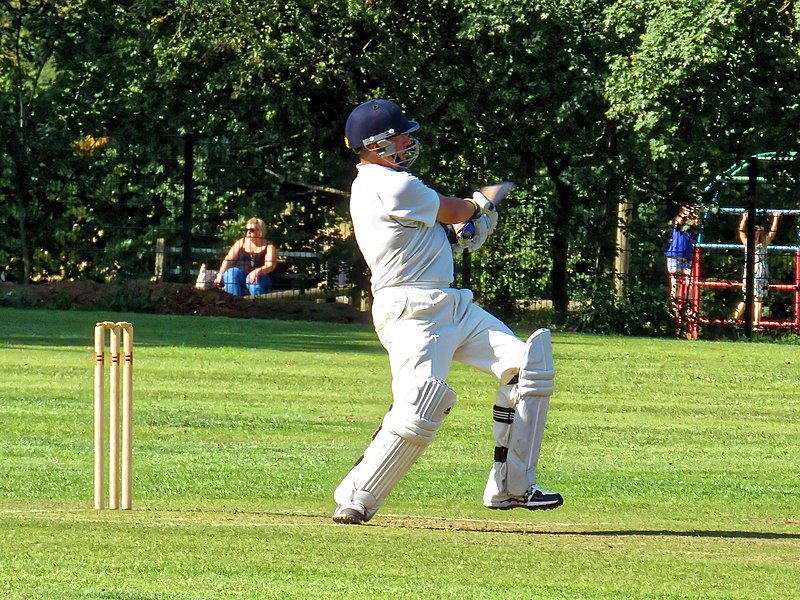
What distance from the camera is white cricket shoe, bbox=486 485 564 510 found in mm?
8414

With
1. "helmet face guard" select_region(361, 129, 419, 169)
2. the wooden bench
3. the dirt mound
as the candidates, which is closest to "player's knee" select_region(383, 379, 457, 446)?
"helmet face guard" select_region(361, 129, 419, 169)

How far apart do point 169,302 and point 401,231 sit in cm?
1661

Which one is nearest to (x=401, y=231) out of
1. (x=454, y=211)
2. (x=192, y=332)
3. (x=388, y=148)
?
(x=454, y=211)

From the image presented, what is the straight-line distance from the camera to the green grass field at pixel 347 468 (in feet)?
22.0

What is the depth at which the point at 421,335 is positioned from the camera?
812 cm

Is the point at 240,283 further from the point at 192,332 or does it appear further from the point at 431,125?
the point at 192,332

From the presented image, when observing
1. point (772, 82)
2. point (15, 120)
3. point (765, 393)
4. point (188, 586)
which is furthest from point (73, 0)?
point (188, 586)

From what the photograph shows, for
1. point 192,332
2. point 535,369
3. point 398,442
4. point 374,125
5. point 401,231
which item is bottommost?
point 192,332

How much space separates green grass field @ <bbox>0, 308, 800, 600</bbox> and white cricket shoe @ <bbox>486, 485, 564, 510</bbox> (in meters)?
0.12

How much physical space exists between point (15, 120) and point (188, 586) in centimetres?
2201

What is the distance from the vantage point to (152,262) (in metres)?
26.3

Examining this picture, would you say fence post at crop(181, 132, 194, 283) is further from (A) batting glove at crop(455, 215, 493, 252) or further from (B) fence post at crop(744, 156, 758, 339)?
(A) batting glove at crop(455, 215, 493, 252)

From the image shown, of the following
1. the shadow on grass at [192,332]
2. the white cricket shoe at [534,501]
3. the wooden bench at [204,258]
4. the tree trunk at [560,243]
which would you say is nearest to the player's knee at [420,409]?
the white cricket shoe at [534,501]

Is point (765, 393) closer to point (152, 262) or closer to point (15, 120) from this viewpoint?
point (152, 262)
